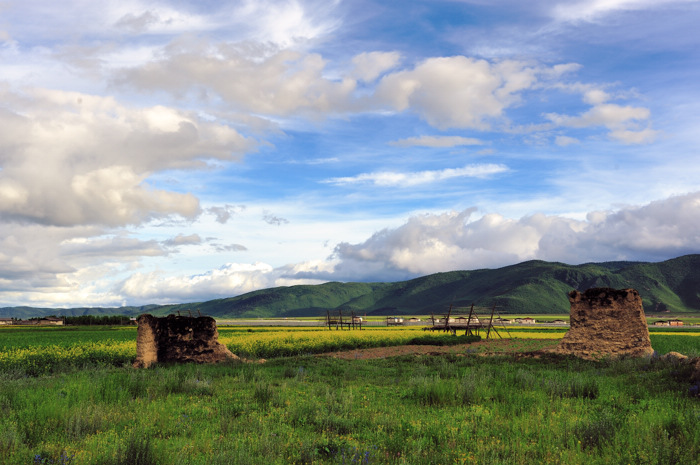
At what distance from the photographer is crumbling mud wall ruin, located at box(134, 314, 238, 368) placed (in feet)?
71.9

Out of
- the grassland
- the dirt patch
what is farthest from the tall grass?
the dirt patch

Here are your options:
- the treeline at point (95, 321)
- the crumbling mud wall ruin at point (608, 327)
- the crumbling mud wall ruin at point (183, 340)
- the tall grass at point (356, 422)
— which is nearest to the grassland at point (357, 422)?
the tall grass at point (356, 422)

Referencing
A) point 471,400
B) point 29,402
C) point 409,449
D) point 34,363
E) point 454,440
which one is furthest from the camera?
point 34,363

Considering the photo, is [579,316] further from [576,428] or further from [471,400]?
[576,428]

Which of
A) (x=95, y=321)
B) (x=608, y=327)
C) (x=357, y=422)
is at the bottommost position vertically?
(x=95, y=321)

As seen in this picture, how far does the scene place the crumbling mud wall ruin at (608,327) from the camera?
2281 cm

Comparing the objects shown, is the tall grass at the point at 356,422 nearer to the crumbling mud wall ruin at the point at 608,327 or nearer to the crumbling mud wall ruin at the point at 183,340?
the crumbling mud wall ruin at the point at 183,340

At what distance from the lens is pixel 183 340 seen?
2253cm

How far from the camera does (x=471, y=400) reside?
36.6ft

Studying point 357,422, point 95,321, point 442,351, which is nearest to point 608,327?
point 442,351

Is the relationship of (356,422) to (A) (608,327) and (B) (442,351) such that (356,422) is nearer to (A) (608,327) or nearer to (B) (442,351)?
(A) (608,327)

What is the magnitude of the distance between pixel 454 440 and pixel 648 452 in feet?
9.49

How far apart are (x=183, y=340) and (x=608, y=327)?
2141 cm

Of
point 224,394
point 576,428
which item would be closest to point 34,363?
point 224,394
